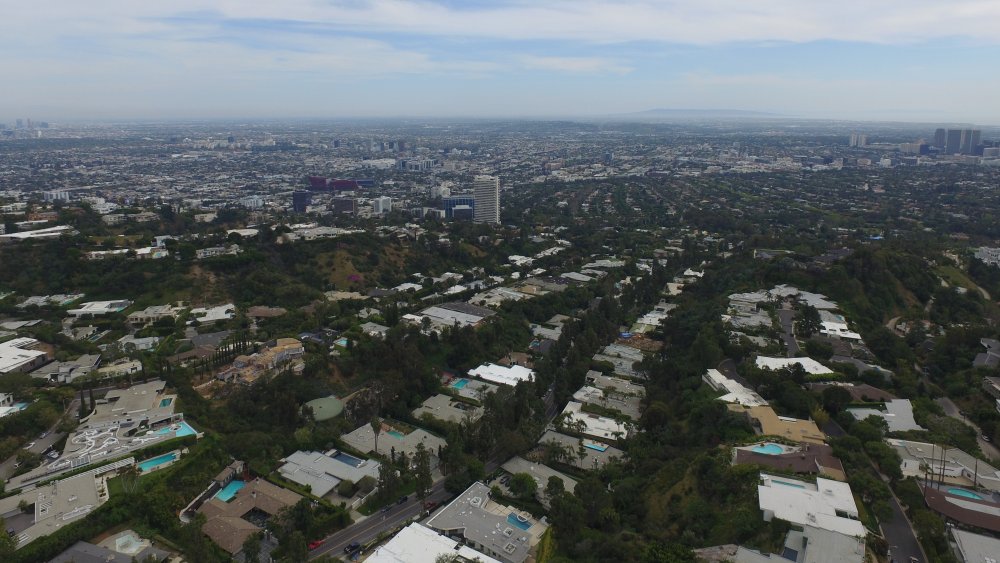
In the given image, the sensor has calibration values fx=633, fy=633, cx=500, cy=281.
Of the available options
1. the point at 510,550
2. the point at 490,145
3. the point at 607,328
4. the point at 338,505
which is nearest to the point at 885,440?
the point at 510,550

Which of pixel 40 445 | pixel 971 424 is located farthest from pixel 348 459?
pixel 971 424

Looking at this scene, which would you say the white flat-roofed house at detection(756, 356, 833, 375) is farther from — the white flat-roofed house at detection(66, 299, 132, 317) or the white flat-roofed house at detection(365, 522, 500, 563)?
the white flat-roofed house at detection(66, 299, 132, 317)

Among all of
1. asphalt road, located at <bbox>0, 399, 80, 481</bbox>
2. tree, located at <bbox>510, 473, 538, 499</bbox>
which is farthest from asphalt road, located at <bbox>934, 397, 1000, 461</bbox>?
asphalt road, located at <bbox>0, 399, 80, 481</bbox>

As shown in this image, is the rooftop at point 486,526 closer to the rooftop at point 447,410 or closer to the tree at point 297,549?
the tree at point 297,549

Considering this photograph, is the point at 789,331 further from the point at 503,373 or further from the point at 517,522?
the point at 517,522

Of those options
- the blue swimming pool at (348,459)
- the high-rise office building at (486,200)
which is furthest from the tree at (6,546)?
the high-rise office building at (486,200)
